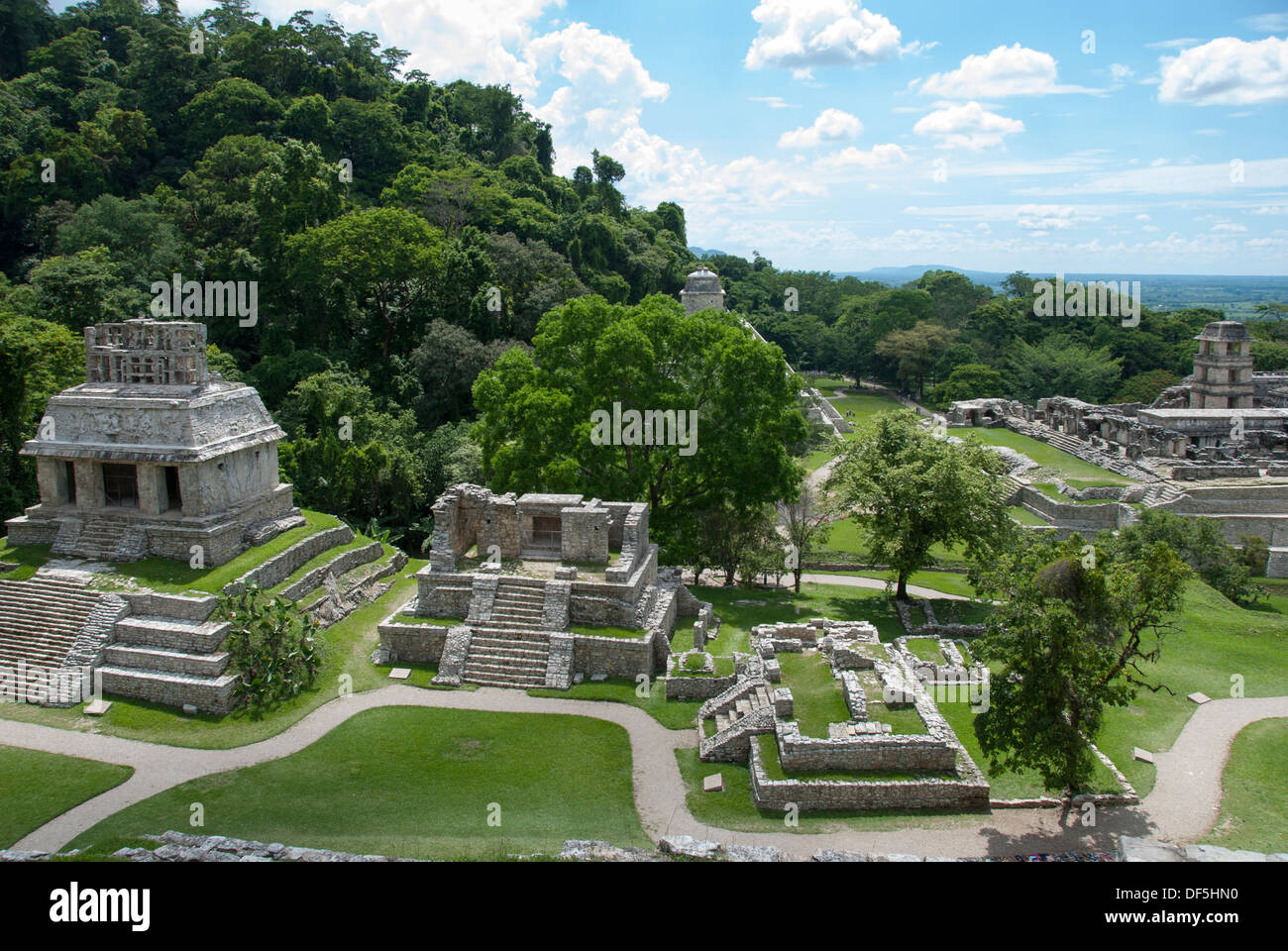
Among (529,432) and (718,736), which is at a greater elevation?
(529,432)

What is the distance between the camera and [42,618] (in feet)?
79.8

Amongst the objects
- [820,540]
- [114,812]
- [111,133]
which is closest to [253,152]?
[111,133]

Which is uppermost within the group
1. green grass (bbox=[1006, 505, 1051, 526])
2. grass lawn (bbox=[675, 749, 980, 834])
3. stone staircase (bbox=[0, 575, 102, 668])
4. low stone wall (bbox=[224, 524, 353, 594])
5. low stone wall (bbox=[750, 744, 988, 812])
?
low stone wall (bbox=[224, 524, 353, 594])

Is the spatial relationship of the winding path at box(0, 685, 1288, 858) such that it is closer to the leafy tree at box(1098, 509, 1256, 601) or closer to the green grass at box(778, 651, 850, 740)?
the green grass at box(778, 651, 850, 740)

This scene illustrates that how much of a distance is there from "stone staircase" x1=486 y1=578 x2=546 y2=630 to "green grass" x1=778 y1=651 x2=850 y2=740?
6708 mm

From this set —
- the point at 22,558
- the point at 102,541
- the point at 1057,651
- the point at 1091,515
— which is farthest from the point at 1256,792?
the point at 22,558

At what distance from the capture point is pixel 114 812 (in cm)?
1789

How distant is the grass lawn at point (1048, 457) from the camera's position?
53.8m

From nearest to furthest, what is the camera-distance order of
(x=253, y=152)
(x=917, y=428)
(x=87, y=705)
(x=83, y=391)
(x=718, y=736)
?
1. (x=718, y=736)
2. (x=87, y=705)
3. (x=83, y=391)
4. (x=917, y=428)
5. (x=253, y=152)

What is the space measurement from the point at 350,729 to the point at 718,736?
8.62 meters

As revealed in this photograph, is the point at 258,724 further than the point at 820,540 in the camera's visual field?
No

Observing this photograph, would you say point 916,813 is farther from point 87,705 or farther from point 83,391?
point 83,391

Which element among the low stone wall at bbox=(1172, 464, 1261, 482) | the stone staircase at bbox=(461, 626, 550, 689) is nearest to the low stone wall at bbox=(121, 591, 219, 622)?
the stone staircase at bbox=(461, 626, 550, 689)

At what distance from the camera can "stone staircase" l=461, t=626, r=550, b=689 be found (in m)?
23.6
